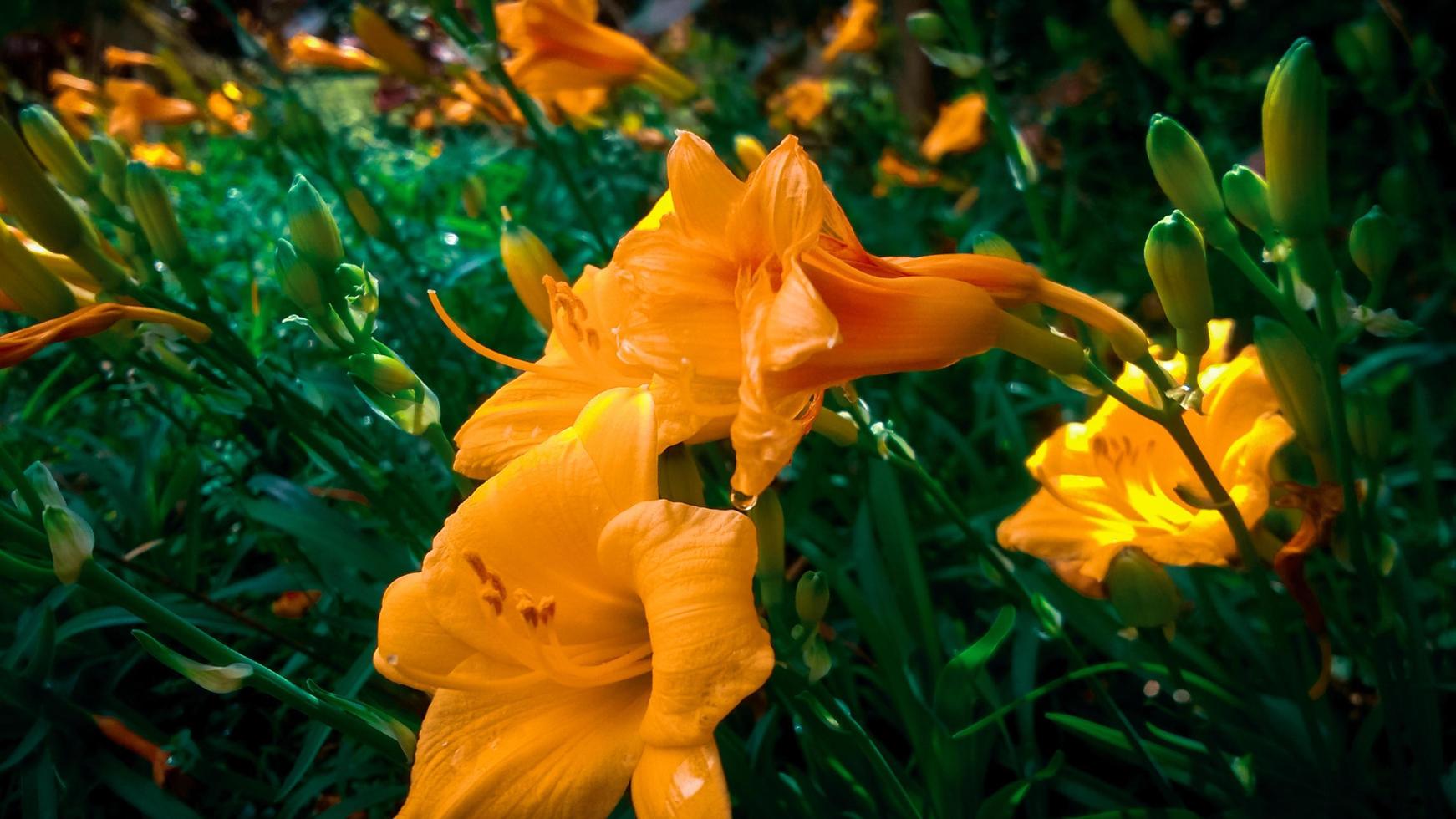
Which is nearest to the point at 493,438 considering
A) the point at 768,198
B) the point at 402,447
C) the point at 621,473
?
the point at 621,473

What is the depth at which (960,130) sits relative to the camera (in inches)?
123

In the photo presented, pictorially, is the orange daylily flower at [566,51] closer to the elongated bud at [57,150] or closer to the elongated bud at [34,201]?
the elongated bud at [57,150]

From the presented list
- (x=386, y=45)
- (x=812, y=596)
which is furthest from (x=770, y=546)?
(x=386, y=45)

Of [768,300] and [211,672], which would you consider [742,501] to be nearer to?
[768,300]

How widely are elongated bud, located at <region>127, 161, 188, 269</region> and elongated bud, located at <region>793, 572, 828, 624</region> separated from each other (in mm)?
769

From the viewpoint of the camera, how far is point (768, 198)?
0.66 metres

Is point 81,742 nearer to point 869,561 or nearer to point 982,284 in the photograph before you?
point 869,561

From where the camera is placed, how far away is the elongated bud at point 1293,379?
86 centimetres

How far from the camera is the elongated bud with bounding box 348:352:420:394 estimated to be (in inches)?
32.3

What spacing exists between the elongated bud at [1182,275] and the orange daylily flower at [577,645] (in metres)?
0.39

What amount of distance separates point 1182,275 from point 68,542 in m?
0.86

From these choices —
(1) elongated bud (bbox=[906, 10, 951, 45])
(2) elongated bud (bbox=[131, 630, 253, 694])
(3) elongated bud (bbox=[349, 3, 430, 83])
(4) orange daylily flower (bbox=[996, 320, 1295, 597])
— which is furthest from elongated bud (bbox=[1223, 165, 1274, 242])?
(3) elongated bud (bbox=[349, 3, 430, 83])

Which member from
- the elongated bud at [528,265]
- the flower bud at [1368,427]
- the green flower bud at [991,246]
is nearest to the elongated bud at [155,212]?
the elongated bud at [528,265]

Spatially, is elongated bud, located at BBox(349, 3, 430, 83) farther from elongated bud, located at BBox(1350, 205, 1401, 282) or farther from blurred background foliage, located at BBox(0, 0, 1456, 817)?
elongated bud, located at BBox(1350, 205, 1401, 282)
